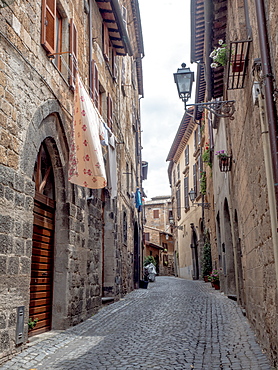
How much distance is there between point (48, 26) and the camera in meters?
6.54

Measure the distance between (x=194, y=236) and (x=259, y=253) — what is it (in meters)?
21.6

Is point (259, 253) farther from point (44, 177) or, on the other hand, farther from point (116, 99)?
point (116, 99)

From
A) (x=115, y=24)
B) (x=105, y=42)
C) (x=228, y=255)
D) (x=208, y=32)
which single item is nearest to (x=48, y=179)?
(x=208, y=32)

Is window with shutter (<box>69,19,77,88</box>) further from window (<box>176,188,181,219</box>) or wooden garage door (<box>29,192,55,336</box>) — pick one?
window (<box>176,188,181,219</box>)

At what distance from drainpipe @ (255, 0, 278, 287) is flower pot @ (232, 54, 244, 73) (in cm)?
125

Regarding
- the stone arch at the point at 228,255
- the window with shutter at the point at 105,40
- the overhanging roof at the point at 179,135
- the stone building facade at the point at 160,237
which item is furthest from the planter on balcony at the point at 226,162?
the stone building facade at the point at 160,237

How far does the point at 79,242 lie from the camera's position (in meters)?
7.79

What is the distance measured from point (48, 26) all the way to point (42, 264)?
3.87 meters

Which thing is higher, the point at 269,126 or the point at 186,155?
the point at 186,155

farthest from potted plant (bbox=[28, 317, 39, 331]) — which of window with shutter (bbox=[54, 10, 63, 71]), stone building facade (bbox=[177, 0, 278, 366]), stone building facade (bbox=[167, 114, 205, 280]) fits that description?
stone building facade (bbox=[167, 114, 205, 280])

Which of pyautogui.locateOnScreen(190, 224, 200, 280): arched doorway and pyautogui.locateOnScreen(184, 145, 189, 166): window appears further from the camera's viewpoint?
pyautogui.locateOnScreen(184, 145, 189, 166): window

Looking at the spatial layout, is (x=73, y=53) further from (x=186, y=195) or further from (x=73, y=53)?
(x=186, y=195)

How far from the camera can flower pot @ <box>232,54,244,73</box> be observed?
5.05 metres

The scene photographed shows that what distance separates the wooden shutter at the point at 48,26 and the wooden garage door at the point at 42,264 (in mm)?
2317
